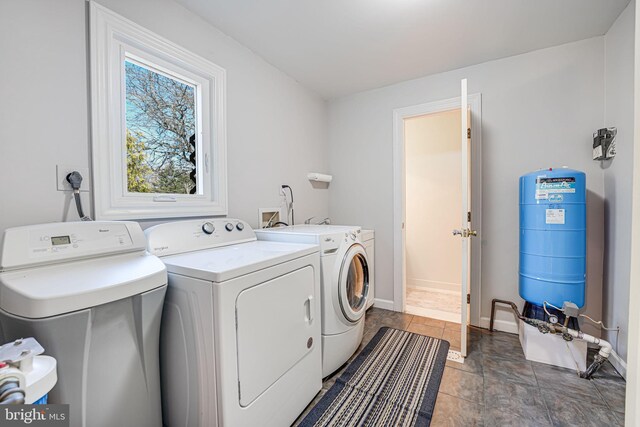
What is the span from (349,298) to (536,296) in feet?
4.35

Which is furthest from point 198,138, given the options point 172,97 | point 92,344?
point 92,344

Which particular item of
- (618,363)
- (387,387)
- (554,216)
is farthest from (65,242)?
(618,363)

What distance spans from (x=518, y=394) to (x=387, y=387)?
2.51 feet

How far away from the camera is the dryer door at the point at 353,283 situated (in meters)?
1.76

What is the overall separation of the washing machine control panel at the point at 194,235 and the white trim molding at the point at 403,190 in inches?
62.6

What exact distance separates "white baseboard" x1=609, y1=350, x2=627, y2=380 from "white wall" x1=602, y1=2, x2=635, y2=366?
0.03m

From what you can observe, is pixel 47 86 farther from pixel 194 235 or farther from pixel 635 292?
pixel 635 292

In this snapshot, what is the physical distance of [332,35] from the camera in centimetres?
197

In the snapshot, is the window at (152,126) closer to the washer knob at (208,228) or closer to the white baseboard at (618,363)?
the washer knob at (208,228)

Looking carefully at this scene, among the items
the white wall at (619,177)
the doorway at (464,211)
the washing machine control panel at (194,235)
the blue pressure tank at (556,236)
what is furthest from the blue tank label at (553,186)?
the washing machine control panel at (194,235)

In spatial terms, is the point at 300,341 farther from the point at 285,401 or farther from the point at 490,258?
the point at 490,258

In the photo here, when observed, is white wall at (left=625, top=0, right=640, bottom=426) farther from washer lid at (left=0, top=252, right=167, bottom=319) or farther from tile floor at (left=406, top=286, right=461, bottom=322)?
tile floor at (left=406, top=286, right=461, bottom=322)

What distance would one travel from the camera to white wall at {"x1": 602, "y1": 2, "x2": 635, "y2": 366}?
1.67 meters

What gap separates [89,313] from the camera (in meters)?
0.81
